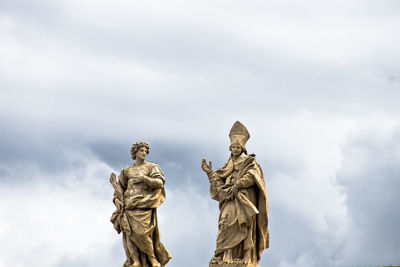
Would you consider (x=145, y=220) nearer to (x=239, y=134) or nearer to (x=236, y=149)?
(x=236, y=149)

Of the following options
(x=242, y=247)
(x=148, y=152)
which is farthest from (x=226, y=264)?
(x=148, y=152)

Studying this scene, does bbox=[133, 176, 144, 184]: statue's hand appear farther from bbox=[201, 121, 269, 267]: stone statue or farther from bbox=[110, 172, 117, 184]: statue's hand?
bbox=[201, 121, 269, 267]: stone statue

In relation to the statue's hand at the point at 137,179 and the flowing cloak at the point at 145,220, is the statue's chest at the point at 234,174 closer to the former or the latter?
the flowing cloak at the point at 145,220

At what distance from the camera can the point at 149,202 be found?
2392 centimetres

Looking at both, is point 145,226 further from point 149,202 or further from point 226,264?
point 226,264

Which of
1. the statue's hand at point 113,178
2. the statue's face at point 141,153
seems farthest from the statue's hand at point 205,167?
the statue's hand at point 113,178

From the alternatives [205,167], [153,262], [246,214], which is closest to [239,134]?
[205,167]

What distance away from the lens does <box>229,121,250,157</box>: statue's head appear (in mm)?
23406

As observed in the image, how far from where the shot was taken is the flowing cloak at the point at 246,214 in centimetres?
2277

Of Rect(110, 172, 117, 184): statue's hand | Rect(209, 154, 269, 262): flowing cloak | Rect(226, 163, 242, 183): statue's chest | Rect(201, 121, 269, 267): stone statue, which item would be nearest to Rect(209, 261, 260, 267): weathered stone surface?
Rect(201, 121, 269, 267): stone statue

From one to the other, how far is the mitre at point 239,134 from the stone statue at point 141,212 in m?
2.08

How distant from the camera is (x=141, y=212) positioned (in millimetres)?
23875

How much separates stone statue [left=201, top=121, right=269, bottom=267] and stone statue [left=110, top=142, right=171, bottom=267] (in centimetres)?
163

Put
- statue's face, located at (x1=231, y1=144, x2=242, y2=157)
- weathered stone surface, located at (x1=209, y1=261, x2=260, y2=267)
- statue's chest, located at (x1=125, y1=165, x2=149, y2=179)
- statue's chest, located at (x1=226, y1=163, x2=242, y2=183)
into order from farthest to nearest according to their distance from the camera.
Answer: statue's chest, located at (x1=125, y1=165, x2=149, y2=179)
statue's face, located at (x1=231, y1=144, x2=242, y2=157)
statue's chest, located at (x1=226, y1=163, x2=242, y2=183)
weathered stone surface, located at (x1=209, y1=261, x2=260, y2=267)
